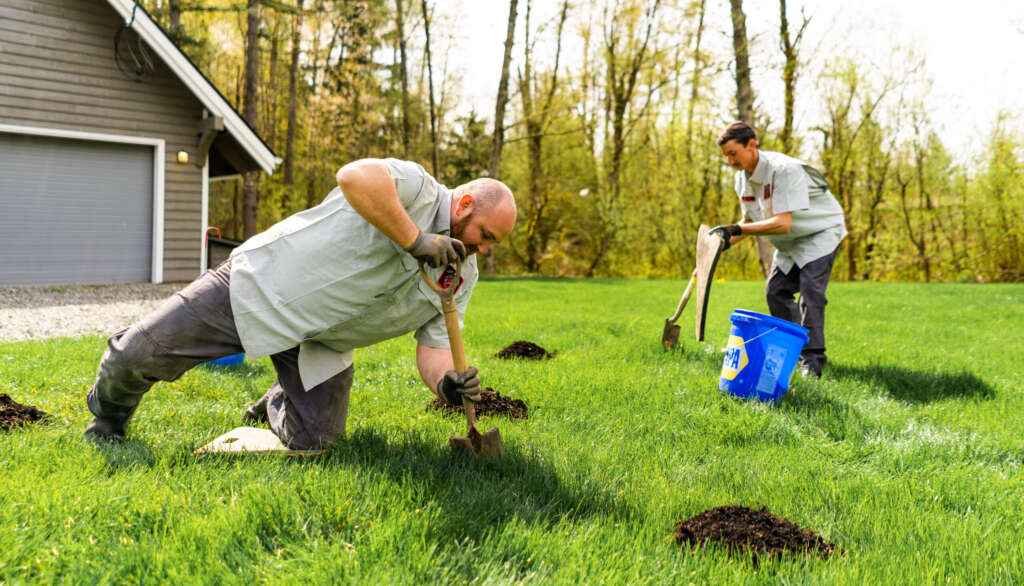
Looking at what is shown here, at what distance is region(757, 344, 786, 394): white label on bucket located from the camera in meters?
4.25

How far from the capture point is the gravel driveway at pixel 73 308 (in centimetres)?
693

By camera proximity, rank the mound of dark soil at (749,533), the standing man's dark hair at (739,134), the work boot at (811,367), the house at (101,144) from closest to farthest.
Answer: the mound of dark soil at (749,533)
the work boot at (811,367)
the standing man's dark hair at (739,134)
the house at (101,144)

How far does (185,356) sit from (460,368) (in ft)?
4.04

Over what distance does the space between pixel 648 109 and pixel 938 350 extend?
20198mm

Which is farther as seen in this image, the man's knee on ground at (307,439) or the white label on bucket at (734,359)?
the white label on bucket at (734,359)

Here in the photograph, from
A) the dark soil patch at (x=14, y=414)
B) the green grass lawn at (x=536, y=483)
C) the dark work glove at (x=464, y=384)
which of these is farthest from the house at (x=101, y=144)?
the dark work glove at (x=464, y=384)

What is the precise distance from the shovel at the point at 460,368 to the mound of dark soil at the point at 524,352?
2.60m

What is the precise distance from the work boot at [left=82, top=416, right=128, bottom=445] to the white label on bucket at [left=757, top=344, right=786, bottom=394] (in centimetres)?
363

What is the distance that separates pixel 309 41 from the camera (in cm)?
2727

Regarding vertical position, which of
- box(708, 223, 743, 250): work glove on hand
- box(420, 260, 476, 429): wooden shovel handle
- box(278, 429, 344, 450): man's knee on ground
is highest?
box(708, 223, 743, 250): work glove on hand

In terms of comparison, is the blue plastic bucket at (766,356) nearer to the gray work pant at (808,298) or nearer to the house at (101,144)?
the gray work pant at (808,298)

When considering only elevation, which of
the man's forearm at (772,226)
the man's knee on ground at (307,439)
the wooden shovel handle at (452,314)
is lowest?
the man's knee on ground at (307,439)

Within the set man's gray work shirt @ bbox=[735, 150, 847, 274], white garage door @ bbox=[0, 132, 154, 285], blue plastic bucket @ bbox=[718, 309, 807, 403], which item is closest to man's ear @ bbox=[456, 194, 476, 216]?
blue plastic bucket @ bbox=[718, 309, 807, 403]

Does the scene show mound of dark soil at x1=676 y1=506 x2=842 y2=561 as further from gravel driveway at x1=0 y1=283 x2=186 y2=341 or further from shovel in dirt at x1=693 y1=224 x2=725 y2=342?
gravel driveway at x1=0 y1=283 x2=186 y2=341
